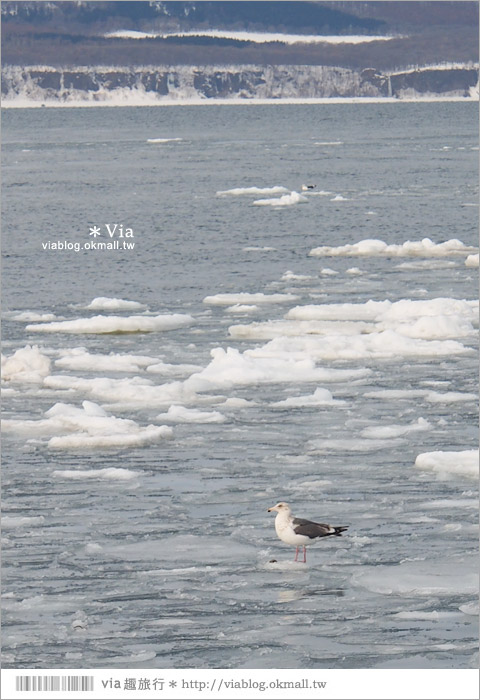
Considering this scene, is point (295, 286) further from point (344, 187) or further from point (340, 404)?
point (344, 187)

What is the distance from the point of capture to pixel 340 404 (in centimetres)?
1662

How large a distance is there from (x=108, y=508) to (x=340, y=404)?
4.61 meters

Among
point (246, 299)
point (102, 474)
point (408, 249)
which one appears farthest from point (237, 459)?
point (408, 249)

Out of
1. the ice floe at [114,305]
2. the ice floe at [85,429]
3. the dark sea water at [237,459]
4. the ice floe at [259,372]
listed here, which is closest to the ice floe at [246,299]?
the dark sea water at [237,459]

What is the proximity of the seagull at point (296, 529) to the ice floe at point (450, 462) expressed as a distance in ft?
8.68

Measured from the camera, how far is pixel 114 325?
22.2 meters

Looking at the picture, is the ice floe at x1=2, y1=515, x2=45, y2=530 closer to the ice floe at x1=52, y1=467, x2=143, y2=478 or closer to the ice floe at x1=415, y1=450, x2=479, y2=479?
the ice floe at x1=52, y1=467, x2=143, y2=478

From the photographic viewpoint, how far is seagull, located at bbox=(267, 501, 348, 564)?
1109 centimetres

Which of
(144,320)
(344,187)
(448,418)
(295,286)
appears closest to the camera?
(448,418)

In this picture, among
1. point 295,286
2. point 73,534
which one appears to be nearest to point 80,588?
point 73,534

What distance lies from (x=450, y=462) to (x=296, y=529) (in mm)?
3059

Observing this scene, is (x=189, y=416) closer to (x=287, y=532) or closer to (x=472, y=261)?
(x=287, y=532)

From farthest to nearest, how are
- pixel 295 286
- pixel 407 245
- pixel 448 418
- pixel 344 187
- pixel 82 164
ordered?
pixel 82 164
pixel 344 187
pixel 407 245
pixel 295 286
pixel 448 418

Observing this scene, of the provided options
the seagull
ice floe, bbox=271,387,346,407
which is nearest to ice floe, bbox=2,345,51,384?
ice floe, bbox=271,387,346,407
